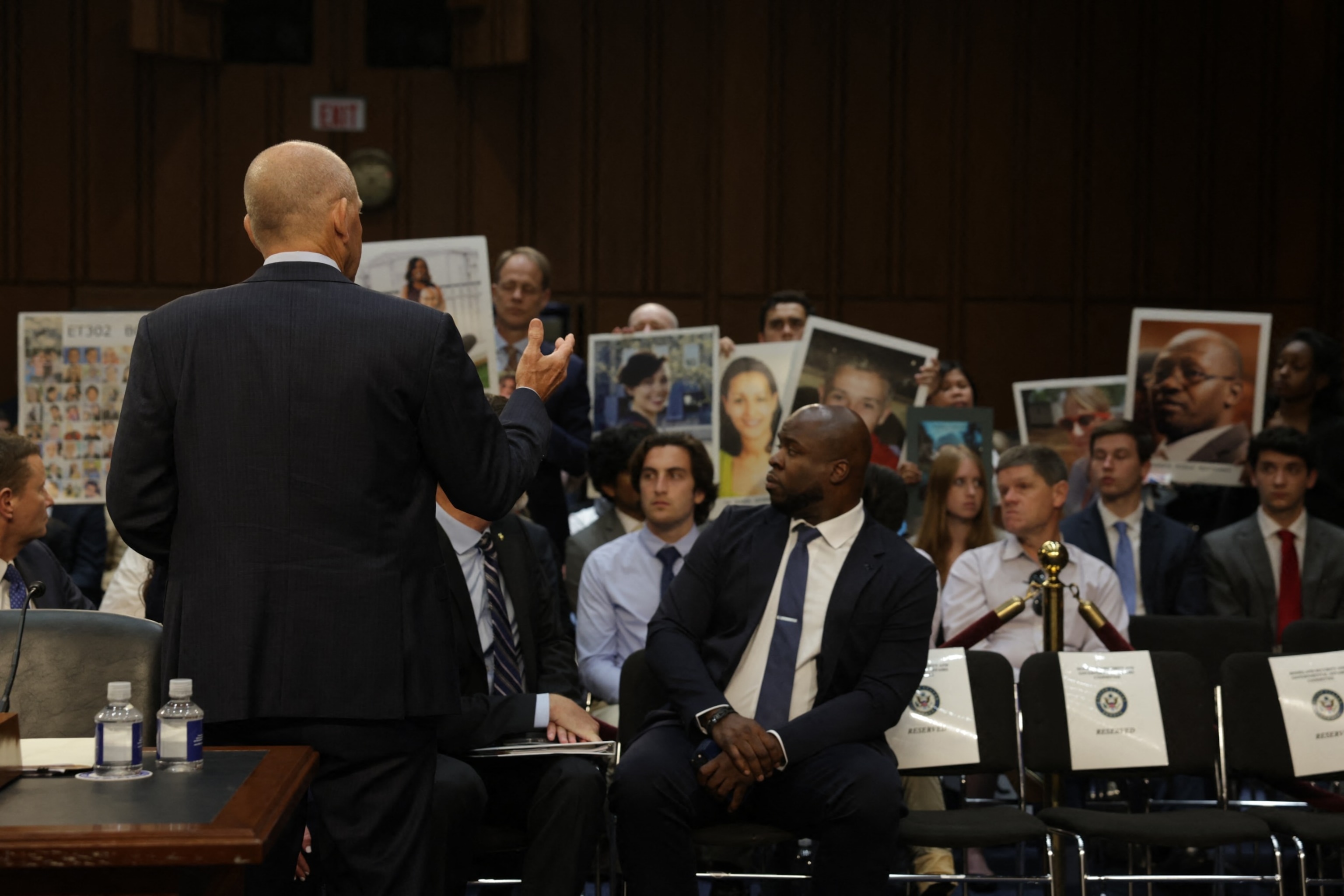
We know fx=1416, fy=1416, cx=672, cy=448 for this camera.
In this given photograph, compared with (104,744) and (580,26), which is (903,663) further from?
(580,26)

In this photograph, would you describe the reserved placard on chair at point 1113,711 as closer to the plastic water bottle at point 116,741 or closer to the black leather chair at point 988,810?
the black leather chair at point 988,810

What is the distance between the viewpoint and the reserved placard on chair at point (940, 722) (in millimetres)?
4074

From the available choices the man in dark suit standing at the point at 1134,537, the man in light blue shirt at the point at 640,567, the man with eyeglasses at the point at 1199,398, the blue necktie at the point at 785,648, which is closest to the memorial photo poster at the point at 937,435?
the man in dark suit standing at the point at 1134,537

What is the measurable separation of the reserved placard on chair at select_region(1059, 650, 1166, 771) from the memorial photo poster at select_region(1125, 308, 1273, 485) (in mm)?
1993

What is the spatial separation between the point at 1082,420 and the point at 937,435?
114 cm

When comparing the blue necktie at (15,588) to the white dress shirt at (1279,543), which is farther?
the white dress shirt at (1279,543)

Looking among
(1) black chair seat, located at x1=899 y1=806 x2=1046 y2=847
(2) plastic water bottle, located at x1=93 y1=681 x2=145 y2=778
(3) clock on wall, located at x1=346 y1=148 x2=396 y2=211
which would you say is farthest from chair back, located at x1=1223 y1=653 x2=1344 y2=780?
(3) clock on wall, located at x1=346 y1=148 x2=396 y2=211

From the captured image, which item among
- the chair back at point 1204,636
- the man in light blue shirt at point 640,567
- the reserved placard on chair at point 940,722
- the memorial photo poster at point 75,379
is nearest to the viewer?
the reserved placard on chair at point 940,722

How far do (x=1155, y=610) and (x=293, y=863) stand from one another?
3.84m

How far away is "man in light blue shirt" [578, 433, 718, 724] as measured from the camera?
4543 mm

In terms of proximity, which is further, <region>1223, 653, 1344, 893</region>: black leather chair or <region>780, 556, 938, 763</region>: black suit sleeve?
<region>1223, 653, 1344, 893</region>: black leather chair

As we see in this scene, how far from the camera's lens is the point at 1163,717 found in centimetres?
424

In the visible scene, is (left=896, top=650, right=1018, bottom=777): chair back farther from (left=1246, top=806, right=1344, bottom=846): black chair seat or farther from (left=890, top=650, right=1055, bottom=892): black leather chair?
(left=1246, top=806, right=1344, bottom=846): black chair seat

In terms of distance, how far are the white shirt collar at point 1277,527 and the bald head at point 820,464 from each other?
2145 mm
